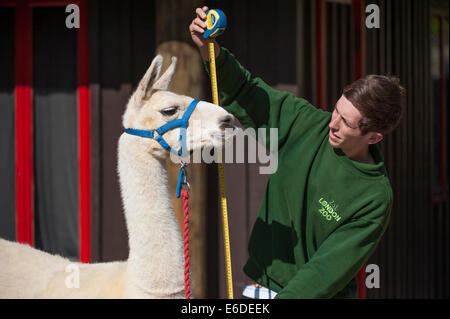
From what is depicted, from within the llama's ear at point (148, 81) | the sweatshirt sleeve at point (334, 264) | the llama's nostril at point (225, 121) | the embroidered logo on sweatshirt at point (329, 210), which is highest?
the llama's ear at point (148, 81)

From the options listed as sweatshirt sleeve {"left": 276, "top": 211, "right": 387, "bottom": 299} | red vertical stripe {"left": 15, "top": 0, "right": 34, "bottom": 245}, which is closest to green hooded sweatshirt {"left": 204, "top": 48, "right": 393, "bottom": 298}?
sweatshirt sleeve {"left": 276, "top": 211, "right": 387, "bottom": 299}

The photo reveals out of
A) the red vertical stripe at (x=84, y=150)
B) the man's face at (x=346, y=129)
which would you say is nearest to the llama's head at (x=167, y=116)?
the man's face at (x=346, y=129)

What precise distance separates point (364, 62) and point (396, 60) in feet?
2.13

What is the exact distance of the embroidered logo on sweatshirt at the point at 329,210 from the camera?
2074 mm

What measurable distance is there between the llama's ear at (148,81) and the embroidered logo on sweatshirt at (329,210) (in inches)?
33.0

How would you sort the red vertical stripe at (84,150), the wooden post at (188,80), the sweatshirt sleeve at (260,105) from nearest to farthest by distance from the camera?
the sweatshirt sleeve at (260,105) → the wooden post at (188,80) → the red vertical stripe at (84,150)

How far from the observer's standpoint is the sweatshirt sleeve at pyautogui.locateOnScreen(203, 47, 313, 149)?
2301 millimetres

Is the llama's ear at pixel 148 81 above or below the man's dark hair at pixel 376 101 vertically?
above

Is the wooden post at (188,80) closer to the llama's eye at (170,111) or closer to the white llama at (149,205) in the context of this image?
the white llama at (149,205)

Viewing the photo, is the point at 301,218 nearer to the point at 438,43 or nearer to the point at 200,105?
the point at 200,105

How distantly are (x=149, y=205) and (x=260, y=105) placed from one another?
665mm

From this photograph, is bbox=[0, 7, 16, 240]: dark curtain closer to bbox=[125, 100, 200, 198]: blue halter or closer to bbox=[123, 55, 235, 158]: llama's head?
bbox=[123, 55, 235, 158]: llama's head
